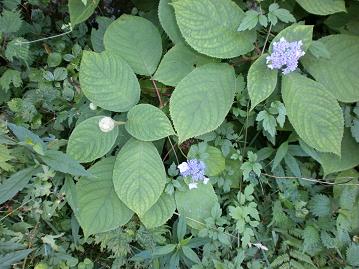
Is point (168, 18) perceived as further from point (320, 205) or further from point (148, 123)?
point (320, 205)

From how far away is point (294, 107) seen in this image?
153 centimetres

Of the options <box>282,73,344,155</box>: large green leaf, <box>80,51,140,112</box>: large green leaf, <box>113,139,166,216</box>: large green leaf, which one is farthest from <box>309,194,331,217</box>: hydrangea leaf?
<box>80,51,140,112</box>: large green leaf

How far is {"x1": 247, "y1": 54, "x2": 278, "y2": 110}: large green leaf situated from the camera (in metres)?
1.47

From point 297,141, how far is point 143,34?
779 millimetres

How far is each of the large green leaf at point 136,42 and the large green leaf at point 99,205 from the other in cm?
41

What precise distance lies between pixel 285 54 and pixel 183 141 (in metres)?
0.47

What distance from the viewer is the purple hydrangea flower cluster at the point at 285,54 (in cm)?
142

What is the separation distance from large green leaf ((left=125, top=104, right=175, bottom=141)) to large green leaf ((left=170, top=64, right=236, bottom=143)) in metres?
0.04

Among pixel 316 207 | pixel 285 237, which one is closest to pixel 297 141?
pixel 316 207

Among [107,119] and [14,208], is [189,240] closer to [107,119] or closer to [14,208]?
[107,119]

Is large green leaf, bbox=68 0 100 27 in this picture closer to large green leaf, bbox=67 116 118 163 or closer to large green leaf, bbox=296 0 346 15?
large green leaf, bbox=67 116 118 163

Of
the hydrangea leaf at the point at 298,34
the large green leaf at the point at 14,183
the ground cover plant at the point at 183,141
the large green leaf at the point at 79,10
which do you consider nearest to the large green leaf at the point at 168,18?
the ground cover plant at the point at 183,141

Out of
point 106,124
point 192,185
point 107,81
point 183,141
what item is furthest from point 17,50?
point 192,185

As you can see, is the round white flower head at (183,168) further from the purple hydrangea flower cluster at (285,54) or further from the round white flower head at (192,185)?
the purple hydrangea flower cluster at (285,54)
